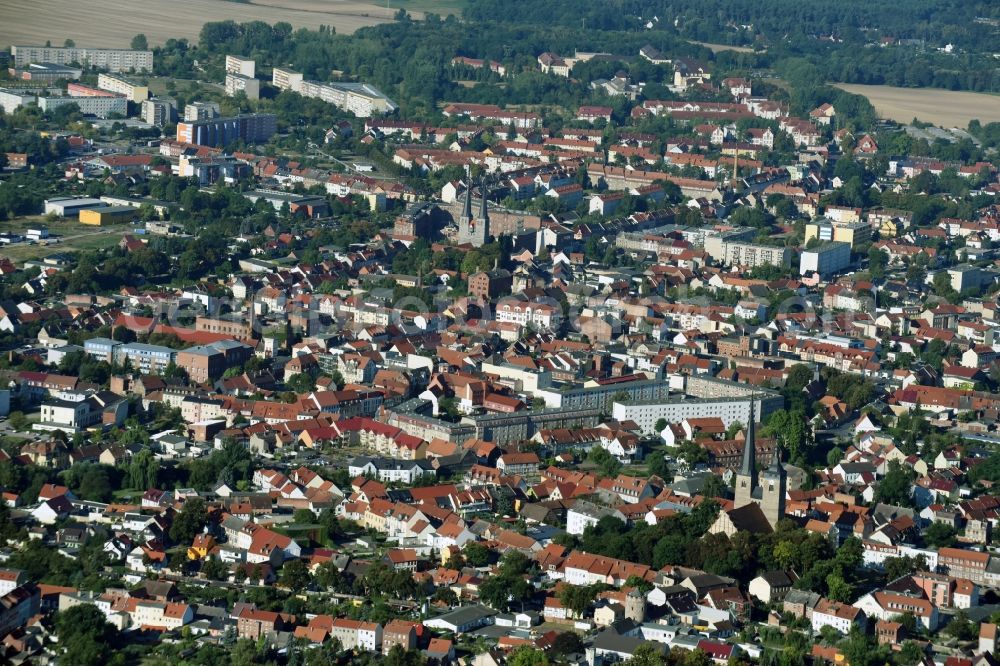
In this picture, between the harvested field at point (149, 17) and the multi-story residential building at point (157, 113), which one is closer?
the multi-story residential building at point (157, 113)

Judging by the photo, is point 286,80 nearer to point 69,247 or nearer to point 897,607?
point 69,247

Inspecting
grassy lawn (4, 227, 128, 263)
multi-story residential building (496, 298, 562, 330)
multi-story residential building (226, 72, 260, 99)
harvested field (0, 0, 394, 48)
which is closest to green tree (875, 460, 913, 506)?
multi-story residential building (496, 298, 562, 330)

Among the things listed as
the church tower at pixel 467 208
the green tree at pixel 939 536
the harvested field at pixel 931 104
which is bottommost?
the green tree at pixel 939 536

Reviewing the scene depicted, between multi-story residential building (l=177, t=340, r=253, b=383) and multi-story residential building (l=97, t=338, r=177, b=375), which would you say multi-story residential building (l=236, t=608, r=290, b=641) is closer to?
multi-story residential building (l=177, t=340, r=253, b=383)

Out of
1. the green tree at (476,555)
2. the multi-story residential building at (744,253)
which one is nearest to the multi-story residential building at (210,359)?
the green tree at (476,555)

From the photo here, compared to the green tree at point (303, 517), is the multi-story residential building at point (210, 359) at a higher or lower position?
higher

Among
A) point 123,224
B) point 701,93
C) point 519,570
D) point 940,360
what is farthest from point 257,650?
point 701,93

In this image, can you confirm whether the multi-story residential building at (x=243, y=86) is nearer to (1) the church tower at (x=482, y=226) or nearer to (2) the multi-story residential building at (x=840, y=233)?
(1) the church tower at (x=482, y=226)
